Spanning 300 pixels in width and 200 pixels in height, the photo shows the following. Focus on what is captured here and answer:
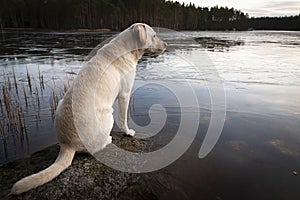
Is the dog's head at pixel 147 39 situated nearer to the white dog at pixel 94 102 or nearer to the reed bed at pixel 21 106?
the white dog at pixel 94 102

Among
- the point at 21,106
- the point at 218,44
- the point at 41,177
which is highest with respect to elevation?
the point at 218,44

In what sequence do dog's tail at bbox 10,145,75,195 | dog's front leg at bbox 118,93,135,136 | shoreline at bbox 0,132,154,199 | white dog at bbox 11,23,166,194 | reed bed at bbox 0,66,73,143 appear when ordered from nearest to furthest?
dog's tail at bbox 10,145,75,195
shoreline at bbox 0,132,154,199
white dog at bbox 11,23,166,194
dog's front leg at bbox 118,93,135,136
reed bed at bbox 0,66,73,143

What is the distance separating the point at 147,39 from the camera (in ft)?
15.9

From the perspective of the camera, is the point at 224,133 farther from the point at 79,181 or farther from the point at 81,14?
the point at 81,14

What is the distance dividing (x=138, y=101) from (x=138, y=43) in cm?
355

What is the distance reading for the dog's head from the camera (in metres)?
4.62

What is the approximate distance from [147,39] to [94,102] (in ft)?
6.90

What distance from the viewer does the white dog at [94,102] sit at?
323 cm

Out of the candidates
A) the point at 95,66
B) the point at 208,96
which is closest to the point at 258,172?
the point at 95,66

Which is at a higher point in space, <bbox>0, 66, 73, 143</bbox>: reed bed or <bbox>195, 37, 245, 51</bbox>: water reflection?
<bbox>195, 37, 245, 51</bbox>: water reflection

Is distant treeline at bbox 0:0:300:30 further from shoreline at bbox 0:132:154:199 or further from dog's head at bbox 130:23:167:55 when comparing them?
shoreline at bbox 0:132:154:199

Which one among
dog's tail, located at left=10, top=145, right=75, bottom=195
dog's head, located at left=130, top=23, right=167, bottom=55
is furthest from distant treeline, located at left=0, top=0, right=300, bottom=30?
dog's tail, located at left=10, top=145, right=75, bottom=195

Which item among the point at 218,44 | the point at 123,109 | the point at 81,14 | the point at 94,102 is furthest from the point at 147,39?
the point at 81,14

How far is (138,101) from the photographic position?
315 inches
